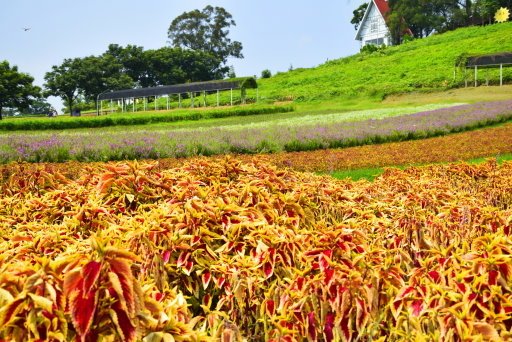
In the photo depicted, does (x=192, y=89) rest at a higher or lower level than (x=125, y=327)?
higher

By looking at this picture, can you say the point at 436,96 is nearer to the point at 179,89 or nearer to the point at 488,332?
the point at 179,89

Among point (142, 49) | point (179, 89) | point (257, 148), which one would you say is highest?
point (142, 49)

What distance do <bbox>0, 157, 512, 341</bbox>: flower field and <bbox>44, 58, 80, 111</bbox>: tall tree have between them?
228 ft

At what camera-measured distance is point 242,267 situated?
2.17m

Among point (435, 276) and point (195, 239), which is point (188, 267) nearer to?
point (195, 239)

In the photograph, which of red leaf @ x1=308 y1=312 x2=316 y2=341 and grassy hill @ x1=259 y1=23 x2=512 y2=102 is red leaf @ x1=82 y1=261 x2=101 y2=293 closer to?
red leaf @ x1=308 y1=312 x2=316 y2=341

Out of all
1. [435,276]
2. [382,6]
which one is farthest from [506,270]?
[382,6]

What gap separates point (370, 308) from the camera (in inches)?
75.5

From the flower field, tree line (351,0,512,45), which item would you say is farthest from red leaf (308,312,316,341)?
tree line (351,0,512,45)

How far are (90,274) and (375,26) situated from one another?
267 ft

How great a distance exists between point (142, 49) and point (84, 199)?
7623cm

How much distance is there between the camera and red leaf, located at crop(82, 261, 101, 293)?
1.33 meters

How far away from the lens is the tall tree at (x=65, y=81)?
226ft

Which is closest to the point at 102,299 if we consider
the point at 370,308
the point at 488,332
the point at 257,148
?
the point at 370,308
